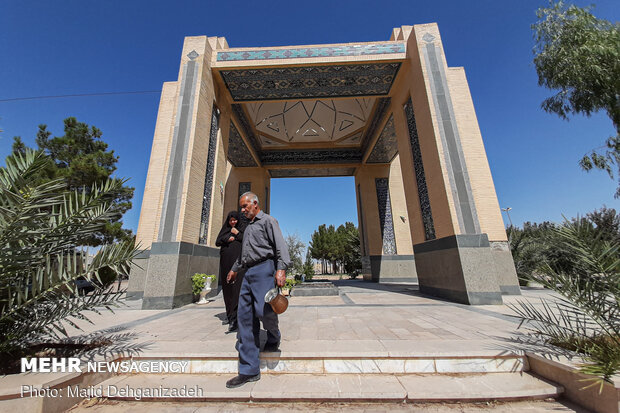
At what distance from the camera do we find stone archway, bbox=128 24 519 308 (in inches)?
198

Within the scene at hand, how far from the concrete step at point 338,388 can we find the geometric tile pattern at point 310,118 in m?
9.66

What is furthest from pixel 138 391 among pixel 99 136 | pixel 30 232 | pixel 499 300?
pixel 99 136

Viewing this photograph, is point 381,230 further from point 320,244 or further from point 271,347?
point 320,244

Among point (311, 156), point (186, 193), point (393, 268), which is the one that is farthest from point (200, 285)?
point (311, 156)

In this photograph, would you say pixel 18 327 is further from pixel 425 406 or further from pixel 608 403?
pixel 608 403

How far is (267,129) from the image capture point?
36.7 ft

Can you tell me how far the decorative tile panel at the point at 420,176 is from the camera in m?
5.98

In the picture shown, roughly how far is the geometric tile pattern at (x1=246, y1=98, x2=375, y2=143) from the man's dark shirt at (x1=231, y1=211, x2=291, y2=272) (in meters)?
8.87

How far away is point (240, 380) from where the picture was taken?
5.55 feet

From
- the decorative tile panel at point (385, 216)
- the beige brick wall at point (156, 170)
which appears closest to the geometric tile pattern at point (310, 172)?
the decorative tile panel at point (385, 216)

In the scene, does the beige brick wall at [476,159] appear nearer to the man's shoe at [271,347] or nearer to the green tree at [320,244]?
the man's shoe at [271,347]

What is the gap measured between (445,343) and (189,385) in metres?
2.09

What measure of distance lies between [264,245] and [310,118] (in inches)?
395

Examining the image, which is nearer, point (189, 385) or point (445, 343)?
point (189, 385)
